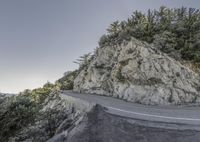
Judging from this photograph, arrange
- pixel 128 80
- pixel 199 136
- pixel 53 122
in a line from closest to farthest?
pixel 199 136 < pixel 53 122 < pixel 128 80

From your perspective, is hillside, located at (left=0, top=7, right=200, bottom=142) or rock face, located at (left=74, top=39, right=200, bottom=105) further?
rock face, located at (left=74, top=39, right=200, bottom=105)

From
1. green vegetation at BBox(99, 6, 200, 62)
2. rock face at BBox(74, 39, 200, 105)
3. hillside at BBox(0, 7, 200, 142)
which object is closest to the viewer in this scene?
hillside at BBox(0, 7, 200, 142)

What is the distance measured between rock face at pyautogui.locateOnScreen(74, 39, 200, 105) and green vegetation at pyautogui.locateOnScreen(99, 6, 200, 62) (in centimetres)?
177

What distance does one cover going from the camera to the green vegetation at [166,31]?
27359mm

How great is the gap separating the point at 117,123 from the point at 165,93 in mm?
10442

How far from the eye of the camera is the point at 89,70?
31344 millimetres

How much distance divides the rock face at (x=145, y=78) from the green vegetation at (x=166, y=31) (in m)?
1.77

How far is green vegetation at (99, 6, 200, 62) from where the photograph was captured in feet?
89.8

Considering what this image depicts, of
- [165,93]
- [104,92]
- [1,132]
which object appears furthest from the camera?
[104,92]

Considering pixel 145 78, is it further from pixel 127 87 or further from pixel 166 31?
pixel 166 31

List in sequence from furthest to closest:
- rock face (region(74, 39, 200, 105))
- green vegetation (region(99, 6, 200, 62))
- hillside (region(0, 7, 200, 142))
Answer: green vegetation (region(99, 6, 200, 62)) < rock face (region(74, 39, 200, 105)) < hillside (region(0, 7, 200, 142))

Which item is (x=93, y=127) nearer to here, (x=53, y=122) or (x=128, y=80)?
(x=53, y=122)

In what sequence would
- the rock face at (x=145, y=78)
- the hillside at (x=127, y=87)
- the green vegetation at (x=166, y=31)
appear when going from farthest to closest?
1. the green vegetation at (x=166, y=31)
2. the rock face at (x=145, y=78)
3. the hillside at (x=127, y=87)

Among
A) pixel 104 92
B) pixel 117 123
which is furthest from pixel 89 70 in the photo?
pixel 117 123
